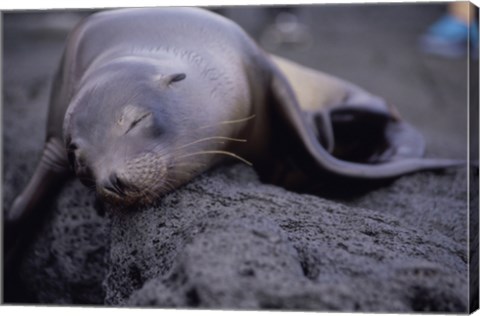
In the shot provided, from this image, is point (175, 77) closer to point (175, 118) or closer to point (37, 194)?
point (175, 118)

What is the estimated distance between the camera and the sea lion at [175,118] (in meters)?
2.47

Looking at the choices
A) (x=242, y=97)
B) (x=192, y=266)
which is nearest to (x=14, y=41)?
(x=242, y=97)

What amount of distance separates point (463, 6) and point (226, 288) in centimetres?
173

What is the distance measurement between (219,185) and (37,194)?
38.0 inches

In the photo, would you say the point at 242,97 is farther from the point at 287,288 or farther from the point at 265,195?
the point at 287,288

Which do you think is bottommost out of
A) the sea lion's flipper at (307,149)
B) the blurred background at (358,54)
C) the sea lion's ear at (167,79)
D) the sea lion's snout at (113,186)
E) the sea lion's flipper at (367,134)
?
the blurred background at (358,54)

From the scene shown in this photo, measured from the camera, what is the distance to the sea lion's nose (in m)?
2.36

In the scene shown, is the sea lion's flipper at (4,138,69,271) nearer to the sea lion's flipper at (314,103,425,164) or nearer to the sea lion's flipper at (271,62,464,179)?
the sea lion's flipper at (271,62,464,179)

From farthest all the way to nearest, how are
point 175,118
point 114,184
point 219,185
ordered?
point 219,185 → point 175,118 → point 114,184

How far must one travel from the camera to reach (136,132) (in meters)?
2.46

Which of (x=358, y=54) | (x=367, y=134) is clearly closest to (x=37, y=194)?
(x=367, y=134)

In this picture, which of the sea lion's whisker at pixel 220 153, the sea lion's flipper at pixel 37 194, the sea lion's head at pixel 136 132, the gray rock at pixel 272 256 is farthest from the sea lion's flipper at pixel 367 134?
the sea lion's flipper at pixel 37 194

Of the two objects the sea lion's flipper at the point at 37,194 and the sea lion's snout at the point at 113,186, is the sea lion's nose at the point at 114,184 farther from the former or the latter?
the sea lion's flipper at the point at 37,194

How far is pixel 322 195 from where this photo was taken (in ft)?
10.4
